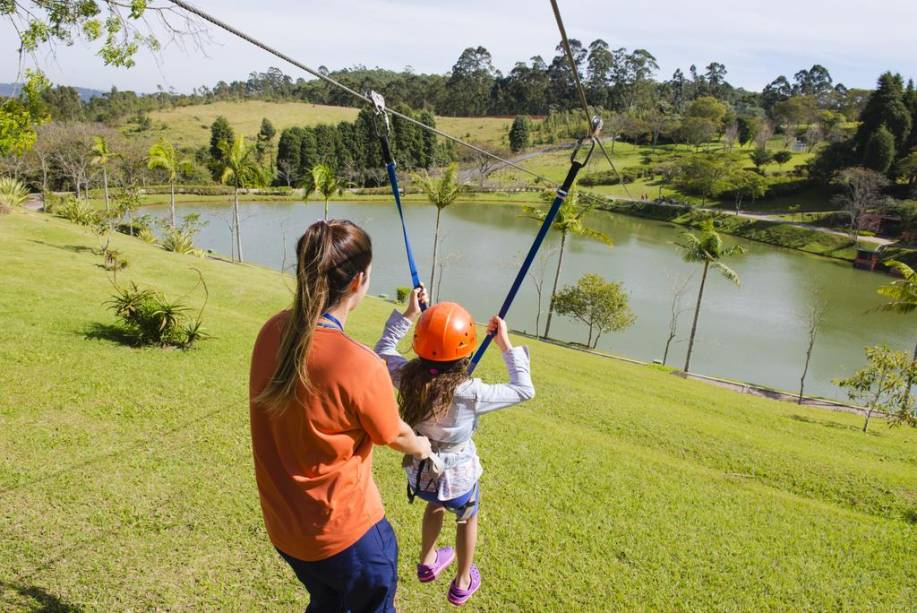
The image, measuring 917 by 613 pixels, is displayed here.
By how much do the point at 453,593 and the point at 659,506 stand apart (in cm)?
273

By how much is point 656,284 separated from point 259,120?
59.9 m

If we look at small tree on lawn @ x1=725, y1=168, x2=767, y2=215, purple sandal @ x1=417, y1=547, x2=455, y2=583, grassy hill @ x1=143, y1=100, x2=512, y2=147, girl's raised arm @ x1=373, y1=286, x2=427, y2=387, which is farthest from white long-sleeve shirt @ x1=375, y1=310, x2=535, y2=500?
grassy hill @ x1=143, y1=100, x2=512, y2=147

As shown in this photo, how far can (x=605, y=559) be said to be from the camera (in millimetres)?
4207

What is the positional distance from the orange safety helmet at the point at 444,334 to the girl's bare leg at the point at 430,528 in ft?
3.10

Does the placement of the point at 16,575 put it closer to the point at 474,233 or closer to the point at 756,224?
the point at 474,233

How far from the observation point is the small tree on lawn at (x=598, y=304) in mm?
22047

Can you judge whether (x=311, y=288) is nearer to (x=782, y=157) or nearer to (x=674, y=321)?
(x=674, y=321)

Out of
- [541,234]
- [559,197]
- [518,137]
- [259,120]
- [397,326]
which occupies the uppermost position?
[518,137]

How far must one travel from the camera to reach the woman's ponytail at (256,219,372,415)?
170 centimetres

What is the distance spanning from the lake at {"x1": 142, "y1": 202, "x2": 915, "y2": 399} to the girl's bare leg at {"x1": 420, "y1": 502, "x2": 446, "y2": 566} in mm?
19733

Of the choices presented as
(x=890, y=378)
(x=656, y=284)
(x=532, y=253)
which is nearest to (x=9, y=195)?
(x=532, y=253)

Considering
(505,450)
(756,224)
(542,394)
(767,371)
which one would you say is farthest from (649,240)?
(505,450)

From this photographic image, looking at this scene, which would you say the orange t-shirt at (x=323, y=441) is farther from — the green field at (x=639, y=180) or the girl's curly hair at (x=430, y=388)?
the green field at (x=639, y=180)

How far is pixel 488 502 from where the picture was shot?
16.0 feet
